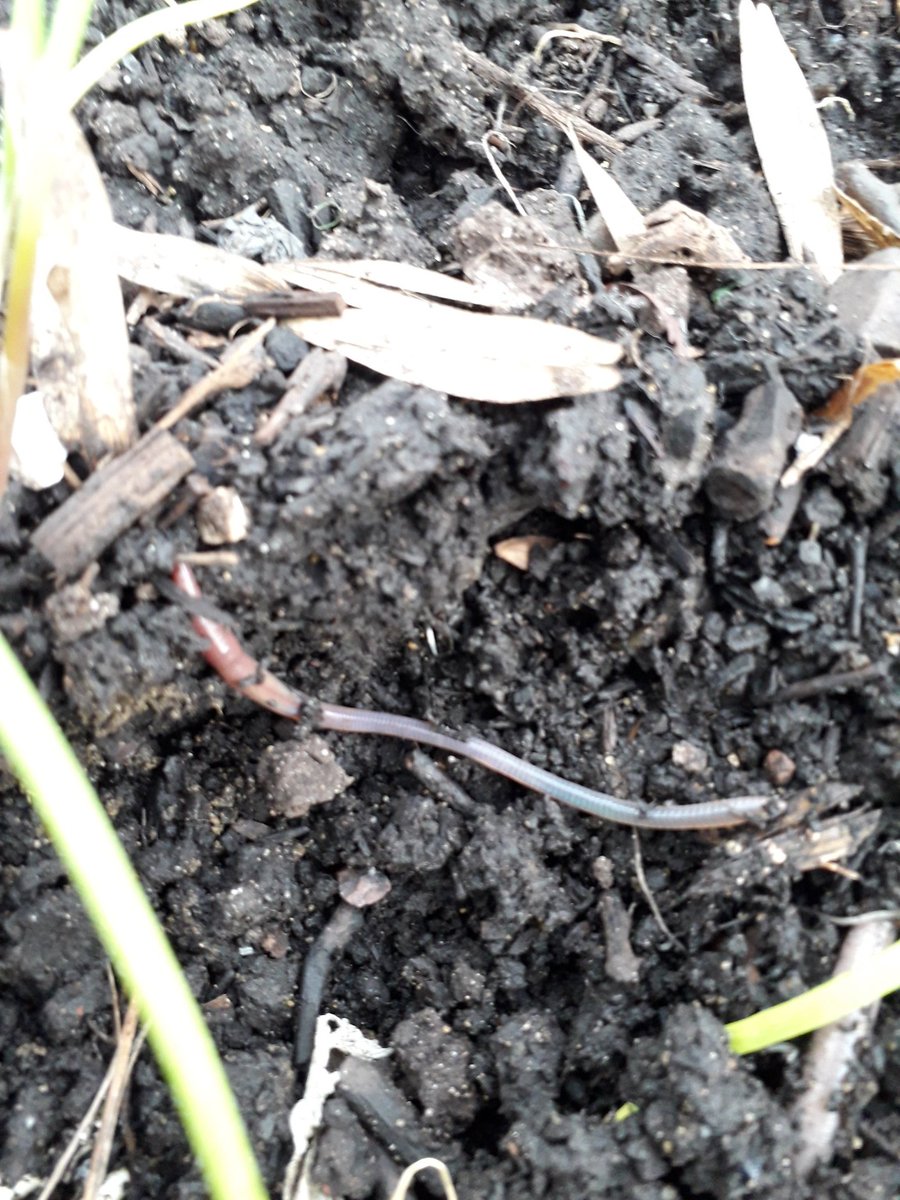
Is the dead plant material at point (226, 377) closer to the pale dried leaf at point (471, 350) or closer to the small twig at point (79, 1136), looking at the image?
the pale dried leaf at point (471, 350)

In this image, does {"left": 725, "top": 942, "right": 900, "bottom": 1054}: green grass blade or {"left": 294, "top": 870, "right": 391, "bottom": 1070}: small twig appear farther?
{"left": 294, "top": 870, "right": 391, "bottom": 1070}: small twig

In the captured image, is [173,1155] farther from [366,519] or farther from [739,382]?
[739,382]

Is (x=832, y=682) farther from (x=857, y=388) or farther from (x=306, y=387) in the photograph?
(x=306, y=387)

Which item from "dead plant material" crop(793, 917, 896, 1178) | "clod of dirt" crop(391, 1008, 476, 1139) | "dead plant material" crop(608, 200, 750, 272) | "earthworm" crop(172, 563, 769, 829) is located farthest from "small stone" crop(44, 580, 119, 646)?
"dead plant material" crop(793, 917, 896, 1178)

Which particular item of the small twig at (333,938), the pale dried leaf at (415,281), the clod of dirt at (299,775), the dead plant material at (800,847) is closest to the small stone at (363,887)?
the small twig at (333,938)

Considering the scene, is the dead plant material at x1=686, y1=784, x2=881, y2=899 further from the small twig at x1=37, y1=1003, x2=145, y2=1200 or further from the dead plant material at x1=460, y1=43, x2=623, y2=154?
the dead plant material at x1=460, y1=43, x2=623, y2=154

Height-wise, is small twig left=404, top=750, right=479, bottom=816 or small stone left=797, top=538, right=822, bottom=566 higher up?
small stone left=797, top=538, right=822, bottom=566

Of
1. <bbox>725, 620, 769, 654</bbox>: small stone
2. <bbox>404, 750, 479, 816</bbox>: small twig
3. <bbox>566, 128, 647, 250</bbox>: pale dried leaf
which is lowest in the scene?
<bbox>404, 750, 479, 816</bbox>: small twig

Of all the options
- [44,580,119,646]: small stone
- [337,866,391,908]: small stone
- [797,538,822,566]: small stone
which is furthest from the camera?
[337,866,391,908]: small stone
